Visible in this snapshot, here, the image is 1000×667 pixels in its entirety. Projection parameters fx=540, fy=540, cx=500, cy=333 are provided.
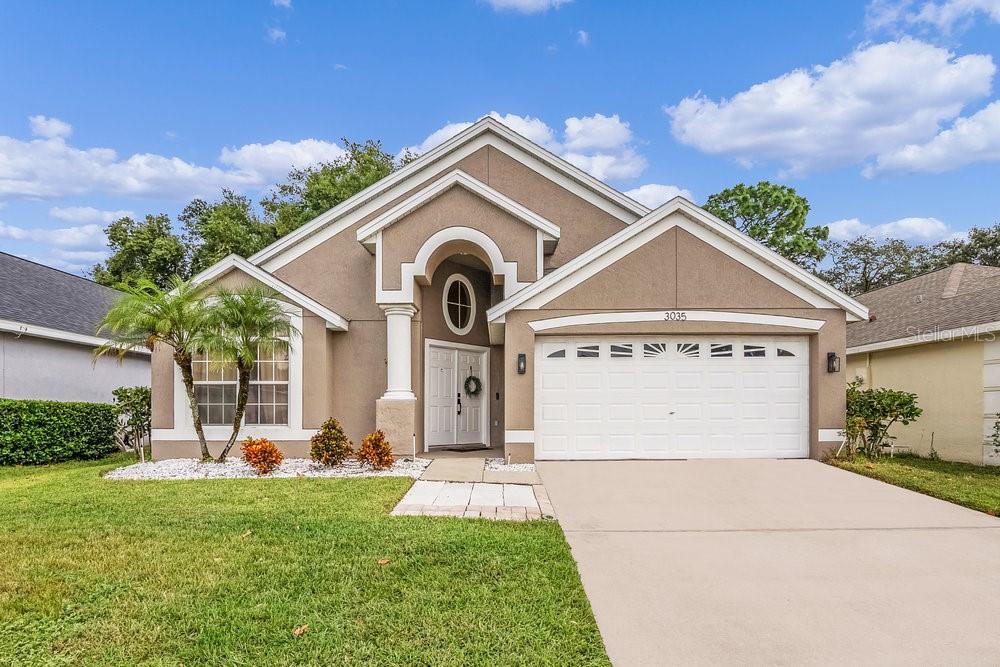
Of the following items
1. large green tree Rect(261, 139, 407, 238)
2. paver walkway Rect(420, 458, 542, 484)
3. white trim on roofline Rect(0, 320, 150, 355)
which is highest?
large green tree Rect(261, 139, 407, 238)

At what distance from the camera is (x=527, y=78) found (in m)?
17.2

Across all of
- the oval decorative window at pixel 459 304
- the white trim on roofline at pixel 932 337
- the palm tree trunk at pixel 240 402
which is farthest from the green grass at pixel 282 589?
the white trim on roofline at pixel 932 337

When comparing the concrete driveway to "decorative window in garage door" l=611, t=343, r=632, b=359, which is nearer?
the concrete driveway

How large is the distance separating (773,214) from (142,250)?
3396 cm

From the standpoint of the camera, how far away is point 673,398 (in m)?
9.93

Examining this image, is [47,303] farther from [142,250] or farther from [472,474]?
[142,250]

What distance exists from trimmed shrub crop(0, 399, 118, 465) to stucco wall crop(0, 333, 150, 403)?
160cm

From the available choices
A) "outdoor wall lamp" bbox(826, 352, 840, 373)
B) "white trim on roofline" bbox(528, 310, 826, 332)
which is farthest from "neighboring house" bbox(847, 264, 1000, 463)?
"white trim on roofline" bbox(528, 310, 826, 332)

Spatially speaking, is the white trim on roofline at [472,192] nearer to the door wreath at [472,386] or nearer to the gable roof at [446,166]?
the gable roof at [446,166]

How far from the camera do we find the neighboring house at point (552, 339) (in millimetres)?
9797

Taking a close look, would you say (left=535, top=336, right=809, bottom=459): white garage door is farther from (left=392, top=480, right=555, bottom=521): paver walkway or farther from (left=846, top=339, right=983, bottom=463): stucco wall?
(left=846, top=339, right=983, bottom=463): stucco wall

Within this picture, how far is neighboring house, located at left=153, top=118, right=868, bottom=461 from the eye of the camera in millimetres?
9797

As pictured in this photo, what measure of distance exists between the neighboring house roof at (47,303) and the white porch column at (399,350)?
740 cm

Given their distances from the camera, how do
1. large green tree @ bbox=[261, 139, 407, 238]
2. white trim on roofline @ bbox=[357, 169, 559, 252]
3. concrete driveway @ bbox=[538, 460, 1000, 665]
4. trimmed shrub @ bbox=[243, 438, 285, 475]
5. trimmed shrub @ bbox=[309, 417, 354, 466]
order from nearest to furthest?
concrete driveway @ bbox=[538, 460, 1000, 665] → trimmed shrub @ bbox=[243, 438, 285, 475] → trimmed shrub @ bbox=[309, 417, 354, 466] → white trim on roofline @ bbox=[357, 169, 559, 252] → large green tree @ bbox=[261, 139, 407, 238]
